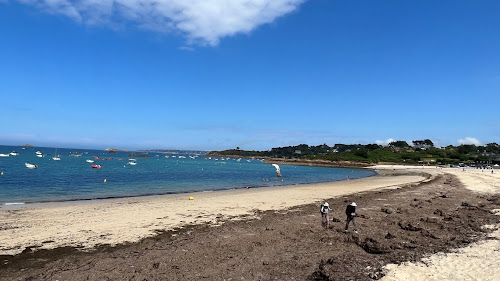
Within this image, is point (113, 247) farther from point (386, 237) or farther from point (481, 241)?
point (481, 241)

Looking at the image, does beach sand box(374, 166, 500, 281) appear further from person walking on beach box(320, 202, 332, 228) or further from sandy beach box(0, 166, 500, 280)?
person walking on beach box(320, 202, 332, 228)

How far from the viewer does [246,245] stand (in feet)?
39.2

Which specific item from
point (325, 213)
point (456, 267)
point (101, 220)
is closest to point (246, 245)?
point (325, 213)

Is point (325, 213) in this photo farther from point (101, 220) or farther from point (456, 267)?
point (101, 220)

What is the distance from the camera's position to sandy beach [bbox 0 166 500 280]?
361 inches

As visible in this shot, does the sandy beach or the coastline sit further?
the coastline

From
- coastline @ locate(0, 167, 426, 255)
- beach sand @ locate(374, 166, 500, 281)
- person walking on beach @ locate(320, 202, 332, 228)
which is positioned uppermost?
person walking on beach @ locate(320, 202, 332, 228)

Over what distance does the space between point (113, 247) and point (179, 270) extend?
161 inches

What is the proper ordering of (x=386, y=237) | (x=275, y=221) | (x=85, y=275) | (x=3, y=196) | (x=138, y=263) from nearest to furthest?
(x=85, y=275) < (x=138, y=263) < (x=386, y=237) < (x=275, y=221) < (x=3, y=196)

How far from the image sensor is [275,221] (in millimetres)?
16625

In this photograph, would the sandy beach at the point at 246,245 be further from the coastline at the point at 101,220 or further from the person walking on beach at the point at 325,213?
the person walking on beach at the point at 325,213

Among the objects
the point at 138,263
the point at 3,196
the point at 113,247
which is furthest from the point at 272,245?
the point at 3,196

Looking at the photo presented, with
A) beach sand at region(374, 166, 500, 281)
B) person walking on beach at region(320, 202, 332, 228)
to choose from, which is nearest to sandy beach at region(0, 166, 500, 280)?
beach sand at region(374, 166, 500, 281)

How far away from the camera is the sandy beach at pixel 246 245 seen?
9179 millimetres
